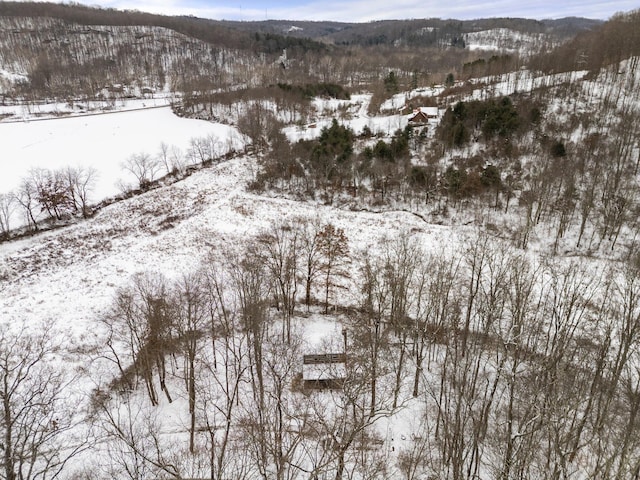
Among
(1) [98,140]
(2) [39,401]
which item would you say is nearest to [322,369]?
(2) [39,401]

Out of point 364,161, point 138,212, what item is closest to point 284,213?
point 364,161

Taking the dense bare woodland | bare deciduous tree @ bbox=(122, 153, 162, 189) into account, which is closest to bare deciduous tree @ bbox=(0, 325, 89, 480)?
the dense bare woodland

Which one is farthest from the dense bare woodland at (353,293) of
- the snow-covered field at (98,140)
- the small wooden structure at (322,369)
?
the snow-covered field at (98,140)

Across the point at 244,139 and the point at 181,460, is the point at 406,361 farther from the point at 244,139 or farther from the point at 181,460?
the point at 244,139

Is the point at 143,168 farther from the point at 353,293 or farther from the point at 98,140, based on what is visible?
the point at 353,293

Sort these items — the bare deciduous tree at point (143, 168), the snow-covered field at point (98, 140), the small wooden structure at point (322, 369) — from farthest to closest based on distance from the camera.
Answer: the snow-covered field at point (98, 140) < the bare deciduous tree at point (143, 168) < the small wooden structure at point (322, 369)

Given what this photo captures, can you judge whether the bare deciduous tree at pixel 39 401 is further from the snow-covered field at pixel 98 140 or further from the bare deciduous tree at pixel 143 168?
the bare deciduous tree at pixel 143 168

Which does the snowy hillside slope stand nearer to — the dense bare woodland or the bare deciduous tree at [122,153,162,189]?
the dense bare woodland
